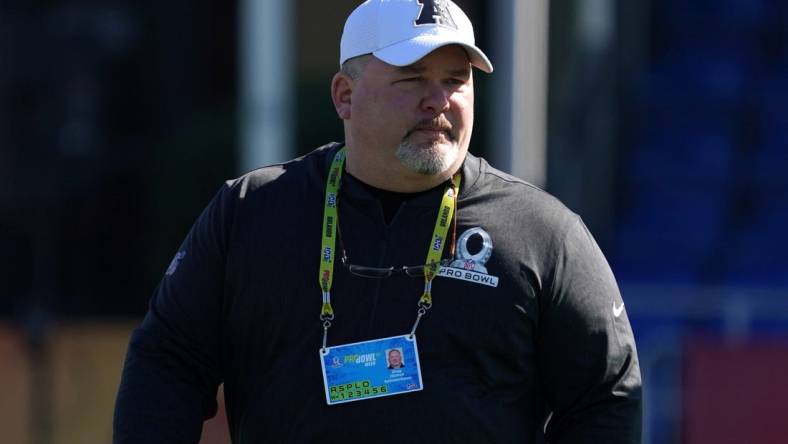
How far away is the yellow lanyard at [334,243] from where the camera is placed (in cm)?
340

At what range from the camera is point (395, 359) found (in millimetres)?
3359

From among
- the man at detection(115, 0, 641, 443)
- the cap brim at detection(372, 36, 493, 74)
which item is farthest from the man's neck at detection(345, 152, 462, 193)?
the cap brim at detection(372, 36, 493, 74)

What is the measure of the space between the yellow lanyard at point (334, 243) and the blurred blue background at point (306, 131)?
171 inches

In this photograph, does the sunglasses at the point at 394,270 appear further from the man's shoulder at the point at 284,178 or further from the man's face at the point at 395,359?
the man's shoulder at the point at 284,178

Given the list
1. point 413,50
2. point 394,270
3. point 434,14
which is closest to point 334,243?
point 394,270

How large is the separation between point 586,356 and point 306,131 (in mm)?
6468

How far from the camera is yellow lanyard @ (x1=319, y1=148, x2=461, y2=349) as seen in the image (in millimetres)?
3400

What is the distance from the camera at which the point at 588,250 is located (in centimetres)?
347

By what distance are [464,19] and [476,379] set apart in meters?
0.88

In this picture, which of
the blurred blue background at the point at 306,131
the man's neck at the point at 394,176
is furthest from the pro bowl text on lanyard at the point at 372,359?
the blurred blue background at the point at 306,131

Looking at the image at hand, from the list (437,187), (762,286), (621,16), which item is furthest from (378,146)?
(621,16)

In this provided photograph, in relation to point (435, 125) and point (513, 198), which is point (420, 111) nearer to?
point (435, 125)

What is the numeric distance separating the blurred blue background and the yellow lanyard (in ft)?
14.2

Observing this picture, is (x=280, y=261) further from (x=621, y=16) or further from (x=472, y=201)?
(x=621, y=16)
